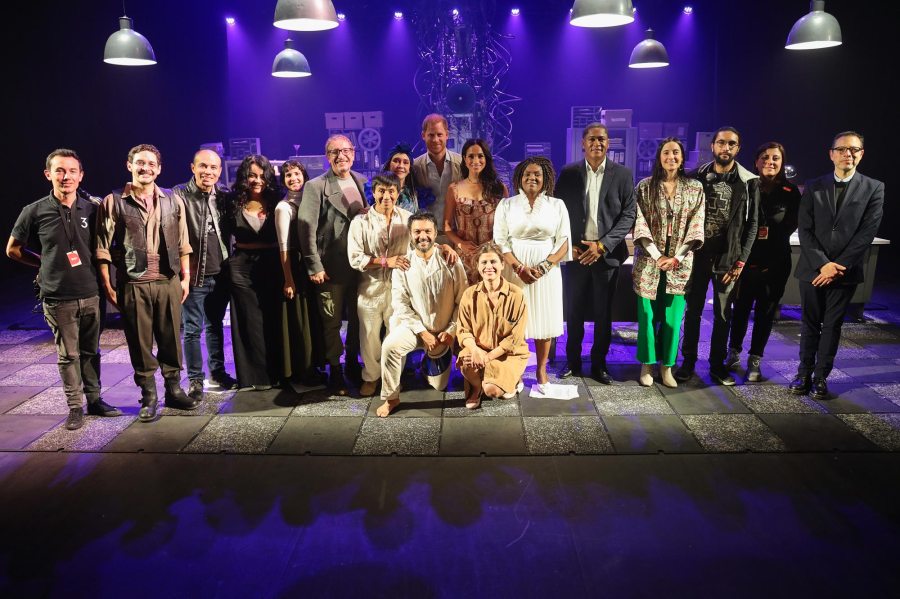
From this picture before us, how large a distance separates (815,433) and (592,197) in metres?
1.88

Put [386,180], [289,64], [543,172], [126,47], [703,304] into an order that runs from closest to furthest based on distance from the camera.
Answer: [386,180]
[543,172]
[703,304]
[126,47]
[289,64]

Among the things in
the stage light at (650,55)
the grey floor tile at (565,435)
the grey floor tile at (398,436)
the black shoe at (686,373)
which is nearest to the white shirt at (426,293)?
the grey floor tile at (398,436)

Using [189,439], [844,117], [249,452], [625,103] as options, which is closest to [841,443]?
[249,452]

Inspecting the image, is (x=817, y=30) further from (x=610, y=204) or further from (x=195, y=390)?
(x=195, y=390)

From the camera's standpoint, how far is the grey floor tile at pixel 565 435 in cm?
337

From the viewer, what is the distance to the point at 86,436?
365 centimetres

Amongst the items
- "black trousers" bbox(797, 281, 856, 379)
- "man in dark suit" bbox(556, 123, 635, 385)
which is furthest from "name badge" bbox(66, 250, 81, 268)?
"black trousers" bbox(797, 281, 856, 379)

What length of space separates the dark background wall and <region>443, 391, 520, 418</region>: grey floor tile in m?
6.03

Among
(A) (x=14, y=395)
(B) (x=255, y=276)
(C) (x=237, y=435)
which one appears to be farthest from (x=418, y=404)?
(A) (x=14, y=395)

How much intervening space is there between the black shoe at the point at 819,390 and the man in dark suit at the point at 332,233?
9.64 feet

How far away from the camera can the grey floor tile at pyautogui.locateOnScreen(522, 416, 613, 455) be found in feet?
11.1

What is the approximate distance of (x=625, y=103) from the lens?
11617 mm

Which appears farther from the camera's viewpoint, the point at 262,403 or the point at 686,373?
the point at 686,373

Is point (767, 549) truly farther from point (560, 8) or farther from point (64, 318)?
point (560, 8)
